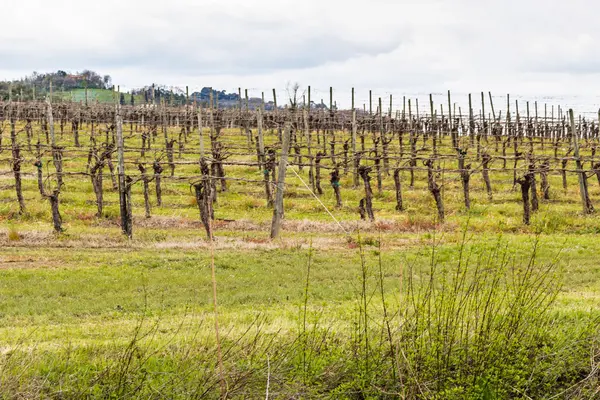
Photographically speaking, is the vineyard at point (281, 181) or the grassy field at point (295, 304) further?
the vineyard at point (281, 181)

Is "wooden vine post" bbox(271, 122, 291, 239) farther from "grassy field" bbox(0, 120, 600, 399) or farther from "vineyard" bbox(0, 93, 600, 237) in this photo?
"grassy field" bbox(0, 120, 600, 399)

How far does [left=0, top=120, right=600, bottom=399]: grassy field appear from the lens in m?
6.75

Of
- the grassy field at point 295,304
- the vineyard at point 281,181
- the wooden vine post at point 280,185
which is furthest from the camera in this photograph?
the vineyard at point 281,181

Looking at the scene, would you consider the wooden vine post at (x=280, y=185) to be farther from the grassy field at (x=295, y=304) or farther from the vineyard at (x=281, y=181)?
the grassy field at (x=295, y=304)

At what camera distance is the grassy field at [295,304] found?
6754 millimetres

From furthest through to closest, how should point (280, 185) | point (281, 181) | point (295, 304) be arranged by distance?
point (281, 181) → point (280, 185) → point (295, 304)

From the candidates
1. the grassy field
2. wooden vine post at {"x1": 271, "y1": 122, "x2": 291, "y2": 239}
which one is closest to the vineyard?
wooden vine post at {"x1": 271, "y1": 122, "x2": 291, "y2": 239}

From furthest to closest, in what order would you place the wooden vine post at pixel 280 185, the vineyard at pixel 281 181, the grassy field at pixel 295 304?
1. the vineyard at pixel 281 181
2. the wooden vine post at pixel 280 185
3. the grassy field at pixel 295 304

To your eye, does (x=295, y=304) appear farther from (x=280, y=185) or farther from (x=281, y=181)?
(x=281, y=181)

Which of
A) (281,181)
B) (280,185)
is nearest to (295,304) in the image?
(280,185)

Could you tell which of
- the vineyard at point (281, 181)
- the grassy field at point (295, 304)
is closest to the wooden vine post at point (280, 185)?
the vineyard at point (281, 181)

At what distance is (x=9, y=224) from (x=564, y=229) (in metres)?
21.4

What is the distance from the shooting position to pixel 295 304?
12188 millimetres

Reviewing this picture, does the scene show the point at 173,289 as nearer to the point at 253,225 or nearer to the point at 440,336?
the point at 440,336
